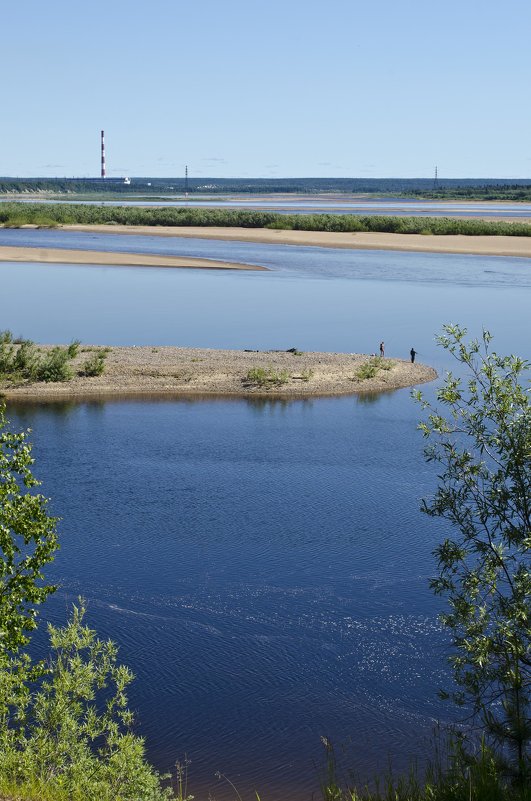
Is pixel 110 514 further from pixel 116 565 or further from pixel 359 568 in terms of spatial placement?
pixel 359 568

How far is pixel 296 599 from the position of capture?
89.0ft

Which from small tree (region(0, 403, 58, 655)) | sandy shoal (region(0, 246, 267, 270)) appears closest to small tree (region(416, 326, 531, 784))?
small tree (region(0, 403, 58, 655))

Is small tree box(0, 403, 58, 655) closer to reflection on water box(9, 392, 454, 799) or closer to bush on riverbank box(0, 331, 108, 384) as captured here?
reflection on water box(9, 392, 454, 799)

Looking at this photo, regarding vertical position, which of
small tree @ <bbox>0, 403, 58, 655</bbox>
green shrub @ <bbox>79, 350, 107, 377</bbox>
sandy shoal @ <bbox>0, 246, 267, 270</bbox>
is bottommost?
green shrub @ <bbox>79, 350, 107, 377</bbox>

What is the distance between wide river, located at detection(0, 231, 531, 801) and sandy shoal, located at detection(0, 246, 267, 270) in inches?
1390

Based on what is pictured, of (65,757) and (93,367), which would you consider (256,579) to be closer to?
(65,757)

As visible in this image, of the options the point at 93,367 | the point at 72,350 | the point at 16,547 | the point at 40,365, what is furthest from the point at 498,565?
the point at 72,350

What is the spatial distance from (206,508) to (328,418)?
1398 cm

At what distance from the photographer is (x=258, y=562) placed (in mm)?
29547

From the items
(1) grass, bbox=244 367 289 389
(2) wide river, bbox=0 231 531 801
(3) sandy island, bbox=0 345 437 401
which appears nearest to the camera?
(2) wide river, bbox=0 231 531 801

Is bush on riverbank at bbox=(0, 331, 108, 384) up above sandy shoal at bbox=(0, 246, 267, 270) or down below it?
below

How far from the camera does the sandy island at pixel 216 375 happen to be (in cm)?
5138

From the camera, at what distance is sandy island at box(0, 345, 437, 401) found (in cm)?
5138

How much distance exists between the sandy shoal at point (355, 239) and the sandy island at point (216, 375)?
6645 centimetres
